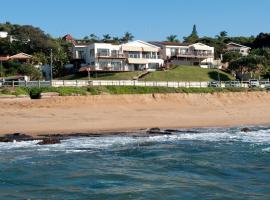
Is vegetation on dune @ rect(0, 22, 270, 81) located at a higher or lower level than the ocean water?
higher

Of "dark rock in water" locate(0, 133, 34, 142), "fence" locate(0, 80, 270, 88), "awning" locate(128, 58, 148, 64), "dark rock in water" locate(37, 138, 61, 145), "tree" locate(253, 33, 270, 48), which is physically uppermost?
"tree" locate(253, 33, 270, 48)

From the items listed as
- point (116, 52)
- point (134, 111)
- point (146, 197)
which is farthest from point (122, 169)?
point (116, 52)

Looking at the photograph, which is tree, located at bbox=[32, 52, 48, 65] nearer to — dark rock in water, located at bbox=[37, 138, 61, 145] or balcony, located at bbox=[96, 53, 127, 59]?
balcony, located at bbox=[96, 53, 127, 59]

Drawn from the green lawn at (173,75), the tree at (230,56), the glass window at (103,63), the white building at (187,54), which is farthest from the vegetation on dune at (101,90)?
the white building at (187,54)

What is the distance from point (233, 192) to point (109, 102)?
28.9m

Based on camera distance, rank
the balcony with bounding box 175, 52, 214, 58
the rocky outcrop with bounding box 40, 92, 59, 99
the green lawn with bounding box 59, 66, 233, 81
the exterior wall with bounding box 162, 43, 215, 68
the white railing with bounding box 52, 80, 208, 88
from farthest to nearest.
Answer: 1. the balcony with bounding box 175, 52, 214, 58
2. the exterior wall with bounding box 162, 43, 215, 68
3. the green lawn with bounding box 59, 66, 233, 81
4. the white railing with bounding box 52, 80, 208, 88
5. the rocky outcrop with bounding box 40, 92, 59, 99

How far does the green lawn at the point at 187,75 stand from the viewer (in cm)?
6786

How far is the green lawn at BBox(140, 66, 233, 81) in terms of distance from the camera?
6786cm

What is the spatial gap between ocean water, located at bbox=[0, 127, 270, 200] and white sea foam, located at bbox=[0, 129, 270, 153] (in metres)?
0.05

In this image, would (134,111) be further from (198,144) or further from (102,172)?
(102,172)

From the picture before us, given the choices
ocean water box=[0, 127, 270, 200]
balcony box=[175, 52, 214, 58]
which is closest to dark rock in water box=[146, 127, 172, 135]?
ocean water box=[0, 127, 270, 200]

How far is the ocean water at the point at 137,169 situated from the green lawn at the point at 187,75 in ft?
123

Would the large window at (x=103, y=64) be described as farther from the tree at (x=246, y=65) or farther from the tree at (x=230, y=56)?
the tree at (x=230, y=56)

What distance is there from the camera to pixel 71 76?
70812 mm
